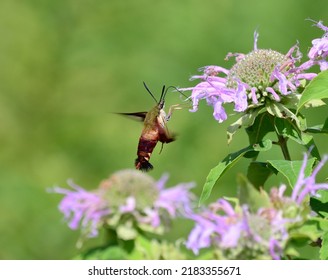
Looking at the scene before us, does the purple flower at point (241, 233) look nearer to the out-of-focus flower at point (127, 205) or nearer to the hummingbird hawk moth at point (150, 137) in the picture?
the out-of-focus flower at point (127, 205)

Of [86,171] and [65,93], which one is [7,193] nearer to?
[86,171]

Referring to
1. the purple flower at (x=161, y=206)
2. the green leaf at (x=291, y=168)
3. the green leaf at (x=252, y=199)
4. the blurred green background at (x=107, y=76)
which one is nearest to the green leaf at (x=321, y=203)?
the green leaf at (x=291, y=168)

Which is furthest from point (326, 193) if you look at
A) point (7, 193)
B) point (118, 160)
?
point (118, 160)

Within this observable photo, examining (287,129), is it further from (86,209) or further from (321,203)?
(86,209)

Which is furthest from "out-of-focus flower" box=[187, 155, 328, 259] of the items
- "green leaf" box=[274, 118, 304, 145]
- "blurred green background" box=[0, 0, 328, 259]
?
"blurred green background" box=[0, 0, 328, 259]

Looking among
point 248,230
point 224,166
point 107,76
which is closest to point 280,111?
point 224,166

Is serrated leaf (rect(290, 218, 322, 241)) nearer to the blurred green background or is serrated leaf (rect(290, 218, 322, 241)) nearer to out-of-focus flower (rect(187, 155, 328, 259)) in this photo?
out-of-focus flower (rect(187, 155, 328, 259))
